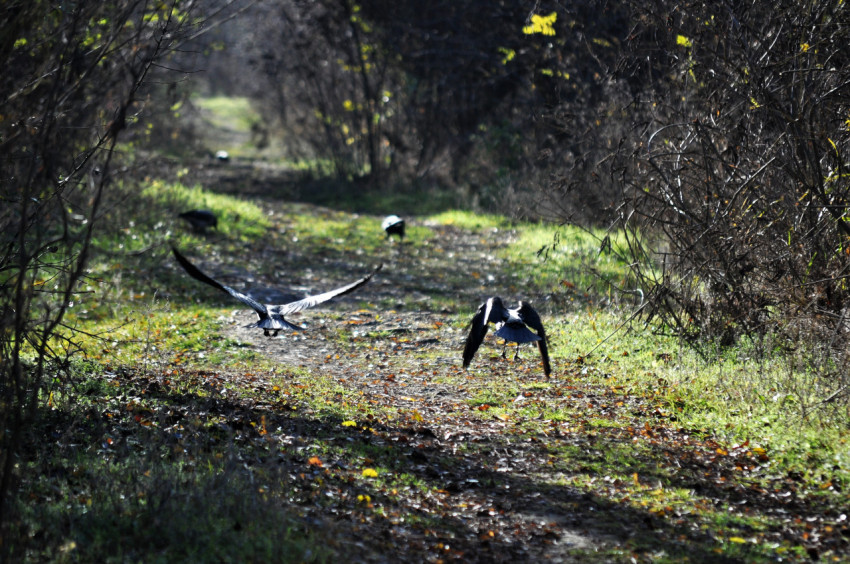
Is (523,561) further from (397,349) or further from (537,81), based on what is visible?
(537,81)

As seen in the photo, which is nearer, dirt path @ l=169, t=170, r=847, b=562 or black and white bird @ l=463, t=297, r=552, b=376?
dirt path @ l=169, t=170, r=847, b=562

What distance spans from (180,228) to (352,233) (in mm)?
3551

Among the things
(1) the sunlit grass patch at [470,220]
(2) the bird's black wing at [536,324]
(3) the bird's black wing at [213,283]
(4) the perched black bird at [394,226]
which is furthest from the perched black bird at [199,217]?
(2) the bird's black wing at [536,324]

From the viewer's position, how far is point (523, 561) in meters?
4.13

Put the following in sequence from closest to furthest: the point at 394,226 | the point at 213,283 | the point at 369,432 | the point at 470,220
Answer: the point at 213,283, the point at 369,432, the point at 394,226, the point at 470,220

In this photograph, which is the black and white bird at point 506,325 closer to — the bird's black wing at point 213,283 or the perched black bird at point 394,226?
the bird's black wing at point 213,283

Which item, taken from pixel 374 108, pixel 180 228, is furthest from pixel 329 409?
pixel 374 108

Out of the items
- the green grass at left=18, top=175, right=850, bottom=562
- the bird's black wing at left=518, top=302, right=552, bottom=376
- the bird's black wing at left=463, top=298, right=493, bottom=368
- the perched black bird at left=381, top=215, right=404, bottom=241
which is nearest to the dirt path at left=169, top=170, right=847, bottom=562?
the green grass at left=18, top=175, right=850, bottom=562

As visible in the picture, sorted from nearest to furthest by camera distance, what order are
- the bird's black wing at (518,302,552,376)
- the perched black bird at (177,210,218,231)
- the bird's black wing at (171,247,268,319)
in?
the bird's black wing at (171,247,268,319), the bird's black wing at (518,302,552,376), the perched black bird at (177,210,218,231)

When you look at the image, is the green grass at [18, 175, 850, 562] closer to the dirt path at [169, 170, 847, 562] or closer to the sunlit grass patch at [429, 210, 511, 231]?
the dirt path at [169, 170, 847, 562]

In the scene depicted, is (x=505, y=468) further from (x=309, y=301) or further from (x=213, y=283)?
(x=213, y=283)

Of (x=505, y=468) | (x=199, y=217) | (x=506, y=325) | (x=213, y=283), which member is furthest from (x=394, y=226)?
(x=505, y=468)

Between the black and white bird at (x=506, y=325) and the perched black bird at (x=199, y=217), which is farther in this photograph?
the perched black bird at (x=199, y=217)

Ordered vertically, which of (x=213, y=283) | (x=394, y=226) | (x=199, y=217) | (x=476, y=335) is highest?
(x=394, y=226)
